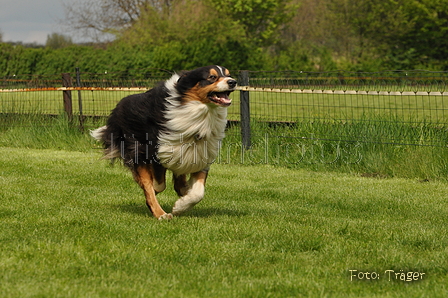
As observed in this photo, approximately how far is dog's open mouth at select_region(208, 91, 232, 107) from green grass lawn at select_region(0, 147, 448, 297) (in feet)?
3.78

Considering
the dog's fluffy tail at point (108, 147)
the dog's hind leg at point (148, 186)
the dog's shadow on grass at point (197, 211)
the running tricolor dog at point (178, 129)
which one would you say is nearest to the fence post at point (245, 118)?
the dog's shadow on grass at point (197, 211)

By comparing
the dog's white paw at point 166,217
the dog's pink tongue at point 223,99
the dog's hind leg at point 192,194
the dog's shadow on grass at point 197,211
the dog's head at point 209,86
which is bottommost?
the dog's shadow on grass at point 197,211

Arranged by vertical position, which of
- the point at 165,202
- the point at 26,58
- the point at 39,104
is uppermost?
the point at 26,58

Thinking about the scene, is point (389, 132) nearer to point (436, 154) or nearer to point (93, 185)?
point (436, 154)

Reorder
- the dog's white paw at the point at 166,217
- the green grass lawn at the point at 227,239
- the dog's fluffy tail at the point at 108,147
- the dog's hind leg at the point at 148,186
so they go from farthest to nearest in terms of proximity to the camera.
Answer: the dog's fluffy tail at the point at 108,147
the dog's hind leg at the point at 148,186
the dog's white paw at the point at 166,217
the green grass lawn at the point at 227,239

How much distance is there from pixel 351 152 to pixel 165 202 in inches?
156

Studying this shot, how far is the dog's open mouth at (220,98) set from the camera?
5676 mm

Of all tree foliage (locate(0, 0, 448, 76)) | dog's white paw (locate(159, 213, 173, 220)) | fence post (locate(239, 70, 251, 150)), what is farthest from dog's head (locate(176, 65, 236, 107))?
tree foliage (locate(0, 0, 448, 76))

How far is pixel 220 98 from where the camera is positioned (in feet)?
18.7

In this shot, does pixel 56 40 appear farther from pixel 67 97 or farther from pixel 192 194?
pixel 192 194

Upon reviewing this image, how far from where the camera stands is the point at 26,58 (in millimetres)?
34281

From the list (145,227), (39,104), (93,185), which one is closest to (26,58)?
(39,104)

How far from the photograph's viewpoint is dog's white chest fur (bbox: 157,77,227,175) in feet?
19.2

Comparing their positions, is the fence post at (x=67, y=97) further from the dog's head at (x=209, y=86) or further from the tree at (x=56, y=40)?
the tree at (x=56, y=40)
